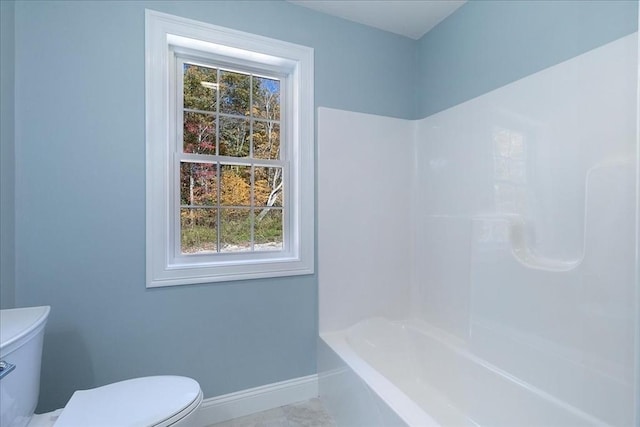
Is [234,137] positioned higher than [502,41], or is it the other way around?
[502,41]

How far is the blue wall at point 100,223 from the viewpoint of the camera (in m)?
1.40

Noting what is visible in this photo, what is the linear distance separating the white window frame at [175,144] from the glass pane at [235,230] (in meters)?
0.06

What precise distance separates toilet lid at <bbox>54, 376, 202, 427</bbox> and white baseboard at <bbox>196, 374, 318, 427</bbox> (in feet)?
1.98

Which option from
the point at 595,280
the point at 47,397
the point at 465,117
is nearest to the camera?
the point at 595,280

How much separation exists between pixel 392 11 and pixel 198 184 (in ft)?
5.49

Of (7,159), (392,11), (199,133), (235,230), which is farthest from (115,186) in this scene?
(392,11)

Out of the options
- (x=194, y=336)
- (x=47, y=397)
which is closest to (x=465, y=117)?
(x=194, y=336)

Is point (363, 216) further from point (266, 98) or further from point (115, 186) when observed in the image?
point (115, 186)

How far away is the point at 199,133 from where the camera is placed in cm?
183

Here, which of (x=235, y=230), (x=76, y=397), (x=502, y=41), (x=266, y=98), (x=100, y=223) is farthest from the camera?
(x=266, y=98)

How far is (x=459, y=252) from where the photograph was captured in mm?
1873

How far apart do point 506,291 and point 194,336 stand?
169 centimetres

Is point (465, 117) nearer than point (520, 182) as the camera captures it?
No

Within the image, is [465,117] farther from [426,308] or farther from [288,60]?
[426,308]
